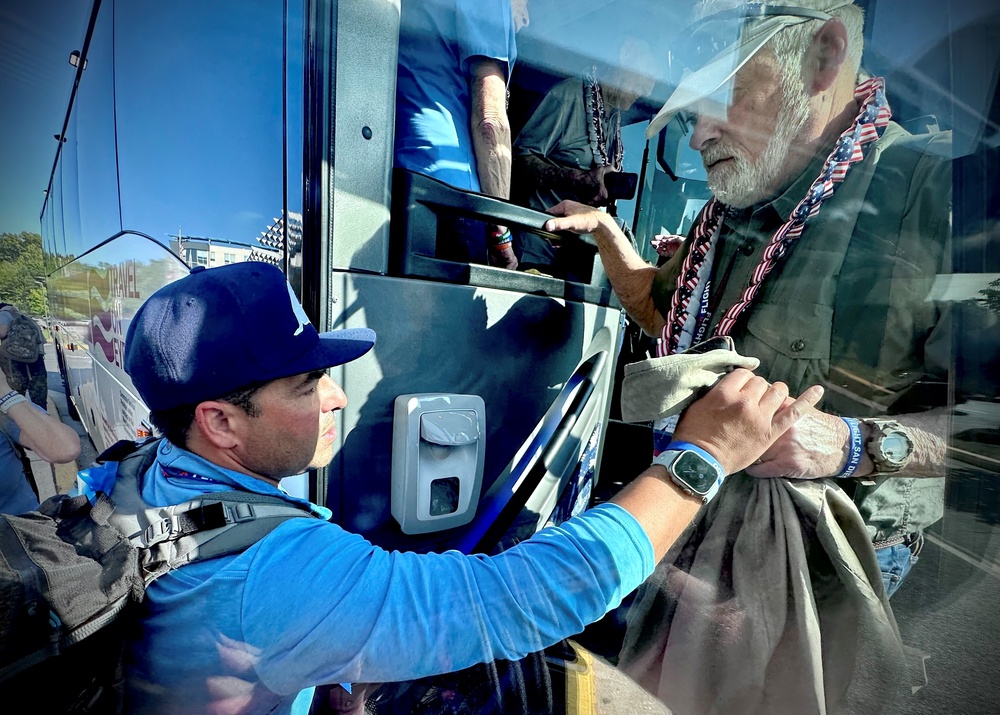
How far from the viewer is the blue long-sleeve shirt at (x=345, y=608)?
2.91ft

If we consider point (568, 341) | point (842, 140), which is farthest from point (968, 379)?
point (568, 341)

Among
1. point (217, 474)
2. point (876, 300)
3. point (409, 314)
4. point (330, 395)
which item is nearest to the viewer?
point (876, 300)

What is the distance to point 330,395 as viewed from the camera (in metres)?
1.12

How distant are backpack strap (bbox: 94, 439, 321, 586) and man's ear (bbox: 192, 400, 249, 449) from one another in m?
0.12

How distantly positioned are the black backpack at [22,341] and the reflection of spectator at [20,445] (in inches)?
1.8

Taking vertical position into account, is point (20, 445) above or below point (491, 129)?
below

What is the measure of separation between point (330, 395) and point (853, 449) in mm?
899

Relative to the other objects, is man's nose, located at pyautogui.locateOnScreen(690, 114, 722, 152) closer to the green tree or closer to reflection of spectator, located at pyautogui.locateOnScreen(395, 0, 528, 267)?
reflection of spectator, located at pyautogui.locateOnScreen(395, 0, 528, 267)

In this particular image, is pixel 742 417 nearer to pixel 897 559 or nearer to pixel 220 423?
pixel 897 559

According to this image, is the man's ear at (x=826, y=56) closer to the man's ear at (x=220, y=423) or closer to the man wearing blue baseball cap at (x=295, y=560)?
the man wearing blue baseball cap at (x=295, y=560)

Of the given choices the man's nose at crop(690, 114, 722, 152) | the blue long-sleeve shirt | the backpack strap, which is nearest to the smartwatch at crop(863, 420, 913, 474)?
the blue long-sleeve shirt

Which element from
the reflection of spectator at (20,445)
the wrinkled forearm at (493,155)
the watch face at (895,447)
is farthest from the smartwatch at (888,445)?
the reflection of spectator at (20,445)

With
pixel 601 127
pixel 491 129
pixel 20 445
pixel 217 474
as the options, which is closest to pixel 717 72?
pixel 601 127

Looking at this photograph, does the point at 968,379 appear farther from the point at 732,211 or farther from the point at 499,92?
the point at 499,92
